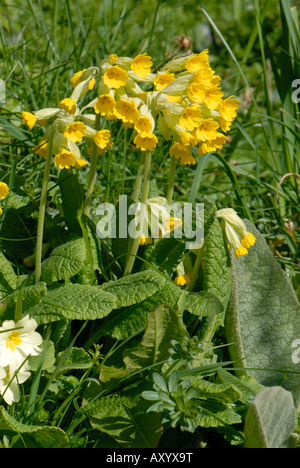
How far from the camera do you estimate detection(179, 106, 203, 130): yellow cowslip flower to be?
1.76 meters

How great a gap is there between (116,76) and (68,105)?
0.18m

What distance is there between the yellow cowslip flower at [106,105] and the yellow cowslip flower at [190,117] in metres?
0.21

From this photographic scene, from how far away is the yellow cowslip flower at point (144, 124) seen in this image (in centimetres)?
176

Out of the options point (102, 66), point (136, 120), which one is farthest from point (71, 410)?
point (102, 66)

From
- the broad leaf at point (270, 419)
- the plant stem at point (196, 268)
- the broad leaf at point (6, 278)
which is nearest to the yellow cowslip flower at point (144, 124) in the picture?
the plant stem at point (196, 268)

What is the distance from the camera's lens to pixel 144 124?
177 centimetres

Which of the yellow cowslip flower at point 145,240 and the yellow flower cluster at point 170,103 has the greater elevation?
the yellow flower cluster at point 170,103

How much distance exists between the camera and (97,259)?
1.97 metres

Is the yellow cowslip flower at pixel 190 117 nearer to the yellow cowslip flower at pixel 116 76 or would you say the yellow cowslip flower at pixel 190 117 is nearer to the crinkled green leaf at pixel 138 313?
the yellow cowslip flower at pixel 116 76

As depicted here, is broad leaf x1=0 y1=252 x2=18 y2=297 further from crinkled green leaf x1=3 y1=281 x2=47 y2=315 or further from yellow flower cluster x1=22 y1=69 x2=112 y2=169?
yellow flower cluster x1=22 y1=69 x2=112 y2=169

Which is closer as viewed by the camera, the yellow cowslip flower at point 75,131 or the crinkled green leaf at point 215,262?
the yellow cowslip flower at point 75,131
